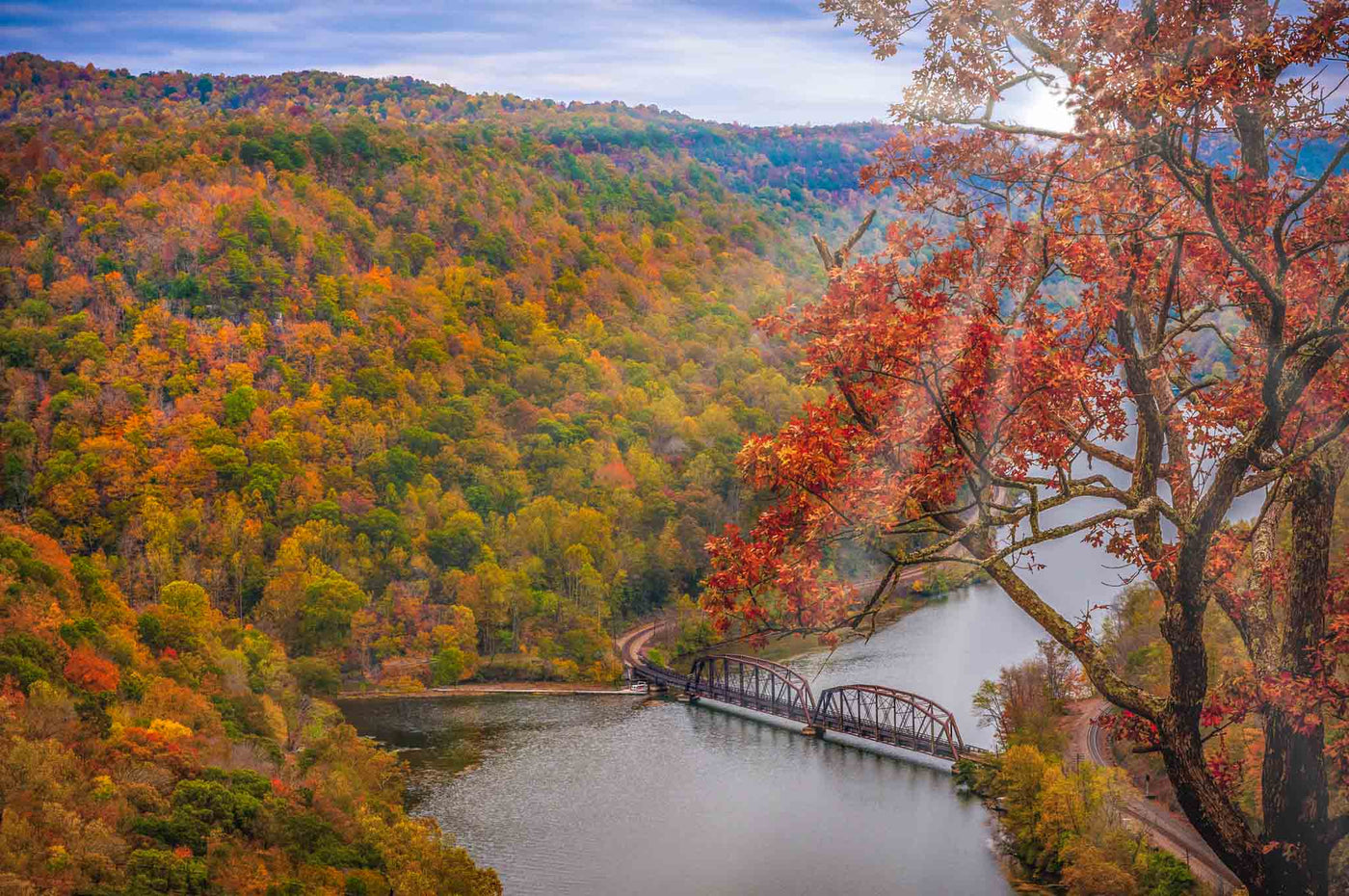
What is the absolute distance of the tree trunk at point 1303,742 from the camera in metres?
4.74

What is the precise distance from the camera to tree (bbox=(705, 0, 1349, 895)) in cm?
465

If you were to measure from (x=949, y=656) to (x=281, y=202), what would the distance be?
4878 cm

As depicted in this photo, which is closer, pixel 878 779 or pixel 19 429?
pixel 878 779

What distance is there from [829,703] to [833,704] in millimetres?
1586

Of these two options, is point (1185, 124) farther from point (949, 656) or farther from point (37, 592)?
point (949, 656)

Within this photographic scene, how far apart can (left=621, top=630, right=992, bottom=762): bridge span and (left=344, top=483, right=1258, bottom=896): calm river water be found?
67 centimetres

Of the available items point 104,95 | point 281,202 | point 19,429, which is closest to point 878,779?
point 19,429

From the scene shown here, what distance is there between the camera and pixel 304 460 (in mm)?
52562

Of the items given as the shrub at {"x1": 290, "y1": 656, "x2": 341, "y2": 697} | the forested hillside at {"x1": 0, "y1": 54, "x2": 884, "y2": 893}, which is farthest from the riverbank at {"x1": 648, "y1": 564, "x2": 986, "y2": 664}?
the shrub at {"x1": 290, "y1": 656, "x2": 341, "y2": 697}

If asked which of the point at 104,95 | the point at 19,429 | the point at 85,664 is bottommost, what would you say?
the point at 85,664

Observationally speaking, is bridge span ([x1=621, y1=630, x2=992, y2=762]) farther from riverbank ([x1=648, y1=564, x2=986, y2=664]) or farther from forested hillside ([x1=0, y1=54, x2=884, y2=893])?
forested hillside ([x1=0, y1=54, x2=884, y2=893])

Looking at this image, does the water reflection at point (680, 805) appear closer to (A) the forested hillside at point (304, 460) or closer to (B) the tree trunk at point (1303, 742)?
(A) the forested hillside at point (304, 460)

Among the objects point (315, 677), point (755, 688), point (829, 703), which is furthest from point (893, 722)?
point (315, 677)

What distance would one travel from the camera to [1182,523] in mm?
4754
